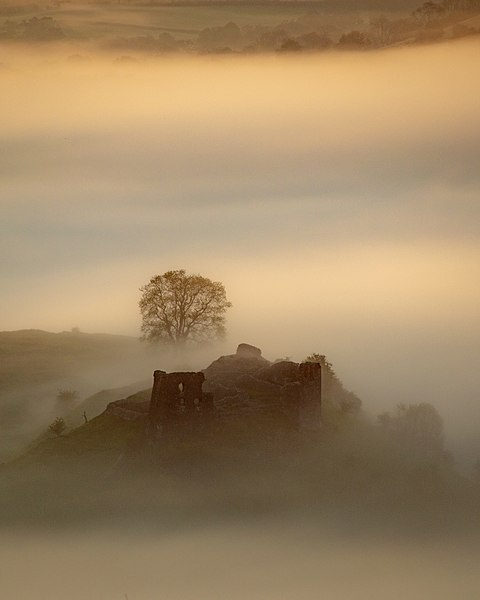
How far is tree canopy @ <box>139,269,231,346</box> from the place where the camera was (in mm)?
17469

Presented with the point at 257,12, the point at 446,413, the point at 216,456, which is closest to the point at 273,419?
the point at 216,456

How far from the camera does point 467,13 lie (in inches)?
679

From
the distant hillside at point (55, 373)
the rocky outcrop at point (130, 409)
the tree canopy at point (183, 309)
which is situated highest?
the tree canopy at point (183, 309)

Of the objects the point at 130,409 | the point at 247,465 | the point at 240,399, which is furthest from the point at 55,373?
the point at 247,465

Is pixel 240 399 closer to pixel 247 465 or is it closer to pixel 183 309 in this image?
pixel 247 465

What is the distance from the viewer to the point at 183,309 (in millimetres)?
17469

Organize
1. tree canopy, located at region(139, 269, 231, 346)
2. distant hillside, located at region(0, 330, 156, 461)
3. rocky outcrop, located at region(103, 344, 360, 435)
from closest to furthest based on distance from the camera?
rocky outcrop, located at region(103, 344, 360, 435) → tree canopy, located at region(139, 269, 231, 346) → distant hillside, located at region(0, 330, 156, 461)

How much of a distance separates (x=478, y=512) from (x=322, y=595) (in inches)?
82.9

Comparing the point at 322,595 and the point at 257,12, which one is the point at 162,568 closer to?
the point at 322,595

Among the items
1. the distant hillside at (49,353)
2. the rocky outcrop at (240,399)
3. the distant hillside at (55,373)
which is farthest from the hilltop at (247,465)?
the distant hillside at (49,353)

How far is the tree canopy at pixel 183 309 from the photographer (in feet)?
57.3

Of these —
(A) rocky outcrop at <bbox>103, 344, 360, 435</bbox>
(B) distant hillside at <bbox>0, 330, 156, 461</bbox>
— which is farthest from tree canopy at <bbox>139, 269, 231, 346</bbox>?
(A) rocky outcrop at <bbox>103, 344, 360, 435</bbox>

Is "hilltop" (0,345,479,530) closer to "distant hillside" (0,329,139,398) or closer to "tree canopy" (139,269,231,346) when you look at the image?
"tree canopy" (139,269,231,346)

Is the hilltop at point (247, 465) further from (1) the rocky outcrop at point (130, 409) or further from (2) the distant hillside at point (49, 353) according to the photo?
(2) the distant hillside at point (49, 353)
